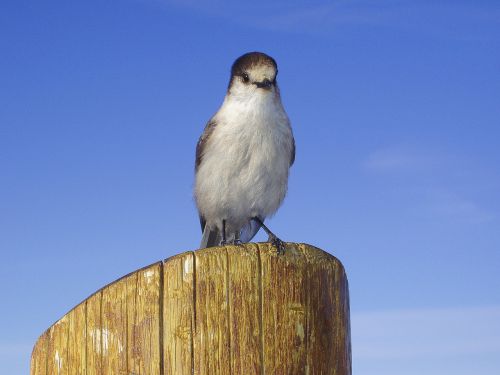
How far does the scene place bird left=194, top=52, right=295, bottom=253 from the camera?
680 centimetres

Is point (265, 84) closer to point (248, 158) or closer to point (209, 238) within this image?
point (248, 158)

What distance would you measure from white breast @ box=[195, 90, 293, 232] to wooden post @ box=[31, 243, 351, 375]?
311 centimetres

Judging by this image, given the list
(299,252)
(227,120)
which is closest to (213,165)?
(227,120)

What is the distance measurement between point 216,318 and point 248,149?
3.45 m

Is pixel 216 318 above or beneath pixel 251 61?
beneath

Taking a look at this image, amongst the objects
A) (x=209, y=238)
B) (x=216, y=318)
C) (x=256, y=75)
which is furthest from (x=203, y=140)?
(x=216, y=318)

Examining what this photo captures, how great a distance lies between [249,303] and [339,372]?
660 millimetres

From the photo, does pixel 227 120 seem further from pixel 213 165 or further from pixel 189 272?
pixel 189 272

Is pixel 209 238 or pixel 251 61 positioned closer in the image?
pixel 251 61

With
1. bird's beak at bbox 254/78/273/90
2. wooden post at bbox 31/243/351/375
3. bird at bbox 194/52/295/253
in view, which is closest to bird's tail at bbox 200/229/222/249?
bird at bbox 194/52/295/253

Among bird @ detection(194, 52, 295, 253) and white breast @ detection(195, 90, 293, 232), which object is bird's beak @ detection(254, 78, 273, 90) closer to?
bird @ detection(194, 52, 295, 253)

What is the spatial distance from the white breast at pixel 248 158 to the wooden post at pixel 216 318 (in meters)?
3.11

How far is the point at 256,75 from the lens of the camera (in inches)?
276

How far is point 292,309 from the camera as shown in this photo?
359cm
